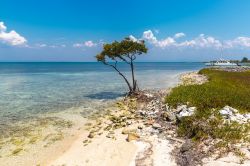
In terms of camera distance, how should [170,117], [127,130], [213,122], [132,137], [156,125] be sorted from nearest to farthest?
[213,122] → [132,137] → [127,130] → [156,125] → [170,117]

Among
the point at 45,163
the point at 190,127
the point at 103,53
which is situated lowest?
the point at 45,163

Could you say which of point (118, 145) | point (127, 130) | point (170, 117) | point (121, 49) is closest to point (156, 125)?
point (170, 117)

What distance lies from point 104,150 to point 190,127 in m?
5.89

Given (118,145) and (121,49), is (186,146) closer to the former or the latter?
(118,145)

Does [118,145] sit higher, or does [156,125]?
[156,125]

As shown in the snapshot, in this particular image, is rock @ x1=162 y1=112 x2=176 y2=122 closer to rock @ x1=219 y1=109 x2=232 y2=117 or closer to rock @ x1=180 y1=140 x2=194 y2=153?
rock @ x1=219 y1=109 x2=232 y2=117

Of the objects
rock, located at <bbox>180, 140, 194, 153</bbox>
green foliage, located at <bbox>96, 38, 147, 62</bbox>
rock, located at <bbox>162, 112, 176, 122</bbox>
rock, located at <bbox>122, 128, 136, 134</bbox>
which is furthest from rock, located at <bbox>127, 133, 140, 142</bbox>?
green foliage, located at <bbox>96, 38, 147, 62</bbox>

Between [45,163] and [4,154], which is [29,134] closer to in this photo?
[4,154]

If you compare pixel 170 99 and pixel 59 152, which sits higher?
pixel 170 99

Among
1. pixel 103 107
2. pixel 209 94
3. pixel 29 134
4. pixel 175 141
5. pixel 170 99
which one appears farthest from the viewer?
pixel 103 107

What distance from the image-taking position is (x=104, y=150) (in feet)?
52.5

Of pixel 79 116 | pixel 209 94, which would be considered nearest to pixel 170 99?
pixel 209 94

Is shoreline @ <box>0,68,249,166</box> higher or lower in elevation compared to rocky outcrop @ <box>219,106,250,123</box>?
lower

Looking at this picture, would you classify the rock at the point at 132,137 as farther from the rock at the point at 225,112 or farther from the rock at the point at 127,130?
the rock at the point at 225,112
